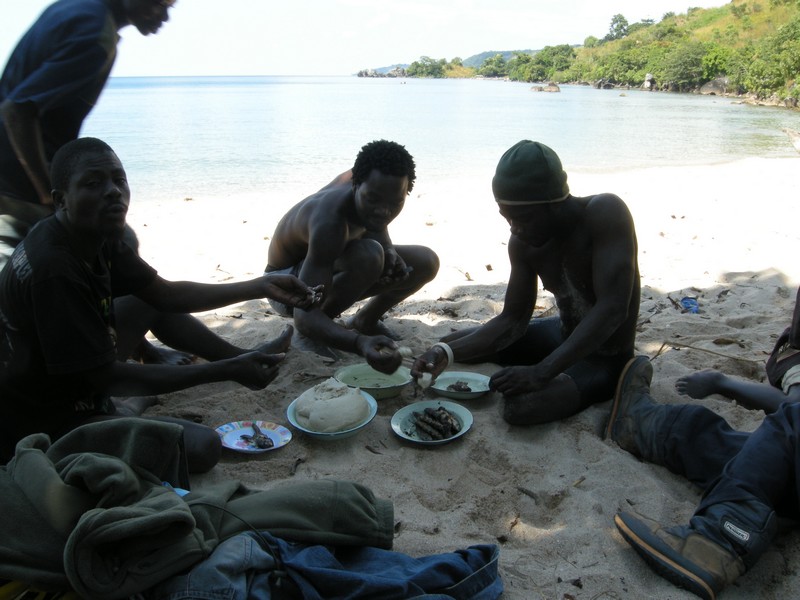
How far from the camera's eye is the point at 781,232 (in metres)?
7.18

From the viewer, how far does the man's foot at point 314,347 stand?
429 cm

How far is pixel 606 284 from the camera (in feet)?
10.6

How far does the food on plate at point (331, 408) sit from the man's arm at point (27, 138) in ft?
5.89

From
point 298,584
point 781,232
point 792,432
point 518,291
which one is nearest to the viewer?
point 298,584

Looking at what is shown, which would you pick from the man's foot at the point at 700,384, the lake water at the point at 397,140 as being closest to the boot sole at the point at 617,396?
the man's foot at the point at 700,384

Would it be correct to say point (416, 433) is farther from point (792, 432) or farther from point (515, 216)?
point (792, 432)

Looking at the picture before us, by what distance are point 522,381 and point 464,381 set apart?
0.62 meters

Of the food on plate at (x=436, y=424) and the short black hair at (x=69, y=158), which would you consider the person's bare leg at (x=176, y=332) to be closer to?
the short black hair at (x=69, y=158)

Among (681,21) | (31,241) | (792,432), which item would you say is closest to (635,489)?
(792,432)

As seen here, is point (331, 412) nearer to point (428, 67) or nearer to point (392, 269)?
point (392, 269)

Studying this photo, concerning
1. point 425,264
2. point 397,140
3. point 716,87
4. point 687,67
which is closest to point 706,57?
point 687,67

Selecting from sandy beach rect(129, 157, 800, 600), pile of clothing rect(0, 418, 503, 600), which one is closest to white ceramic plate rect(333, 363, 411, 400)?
sandy beach rect(129, 157, 800, 600)

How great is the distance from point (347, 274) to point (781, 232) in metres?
5.55

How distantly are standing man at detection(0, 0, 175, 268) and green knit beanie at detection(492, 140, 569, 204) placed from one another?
2.06 m
